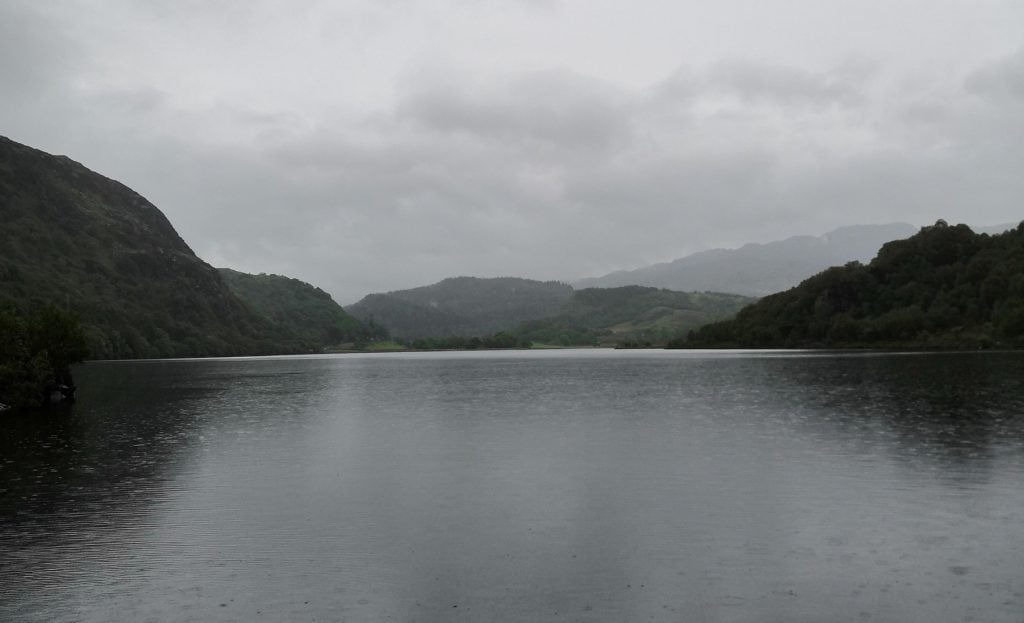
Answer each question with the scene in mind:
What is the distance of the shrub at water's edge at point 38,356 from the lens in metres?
79.7

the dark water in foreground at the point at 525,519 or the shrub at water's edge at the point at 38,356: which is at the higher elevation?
the shrub at water's edge at the point at 38,356

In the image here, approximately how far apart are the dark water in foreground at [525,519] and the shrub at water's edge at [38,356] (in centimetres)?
2167

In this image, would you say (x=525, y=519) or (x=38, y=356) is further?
(x=38, y=356)

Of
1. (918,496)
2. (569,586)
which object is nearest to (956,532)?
(918,496)

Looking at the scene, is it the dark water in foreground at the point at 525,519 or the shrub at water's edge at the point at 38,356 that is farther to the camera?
the shrub at water's edge at the point at 38,356

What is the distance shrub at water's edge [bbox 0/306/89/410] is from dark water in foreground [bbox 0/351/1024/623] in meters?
21.7

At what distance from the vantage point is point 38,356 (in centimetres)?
8469

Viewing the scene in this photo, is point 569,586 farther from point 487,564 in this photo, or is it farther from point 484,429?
point 484,429

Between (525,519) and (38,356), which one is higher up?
(38,356)

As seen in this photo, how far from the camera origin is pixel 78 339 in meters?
94.9

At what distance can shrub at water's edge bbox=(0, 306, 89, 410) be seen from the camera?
79.7m

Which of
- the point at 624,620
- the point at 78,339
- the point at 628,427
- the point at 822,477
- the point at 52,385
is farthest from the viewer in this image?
the point at 78,339

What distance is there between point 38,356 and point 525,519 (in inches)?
3045

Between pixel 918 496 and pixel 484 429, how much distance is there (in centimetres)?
3208
